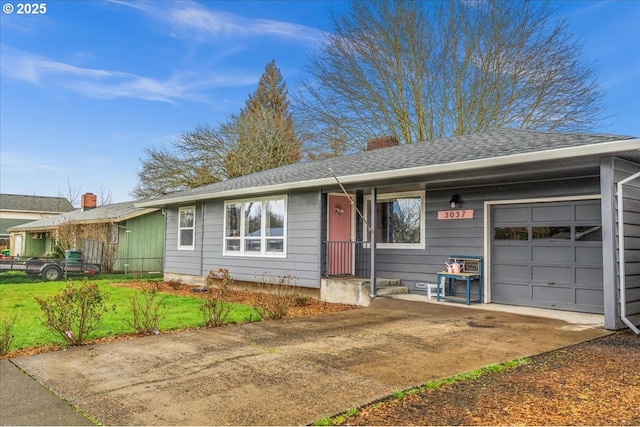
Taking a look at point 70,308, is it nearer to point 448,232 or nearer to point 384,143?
point 448,232

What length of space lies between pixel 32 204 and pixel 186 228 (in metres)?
37.5

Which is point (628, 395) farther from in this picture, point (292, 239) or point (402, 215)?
point (292, 239)

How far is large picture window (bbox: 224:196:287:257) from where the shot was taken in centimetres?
1122

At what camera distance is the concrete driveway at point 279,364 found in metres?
3.45

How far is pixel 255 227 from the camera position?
11.9 m

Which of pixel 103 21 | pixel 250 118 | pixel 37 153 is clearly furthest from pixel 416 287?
pixel 37 153

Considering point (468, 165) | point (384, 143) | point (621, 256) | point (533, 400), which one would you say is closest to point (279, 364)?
point (533, 400)

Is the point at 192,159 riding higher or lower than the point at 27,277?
higher

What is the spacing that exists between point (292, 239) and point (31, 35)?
33.7 ft

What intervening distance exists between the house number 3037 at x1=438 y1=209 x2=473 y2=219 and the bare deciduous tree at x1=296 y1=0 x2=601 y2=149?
417 inches

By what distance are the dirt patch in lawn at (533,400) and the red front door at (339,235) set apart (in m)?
6.36

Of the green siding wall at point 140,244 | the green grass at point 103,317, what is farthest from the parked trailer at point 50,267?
the green grass at point 103,317

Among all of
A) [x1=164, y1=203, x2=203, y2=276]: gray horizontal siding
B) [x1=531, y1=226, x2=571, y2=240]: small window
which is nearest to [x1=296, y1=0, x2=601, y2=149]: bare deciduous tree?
[x1=164, y1=203, x2=203, y2=276]: gray horizontal siding

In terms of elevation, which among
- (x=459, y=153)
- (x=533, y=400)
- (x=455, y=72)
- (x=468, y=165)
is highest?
(x=455, y=72)
